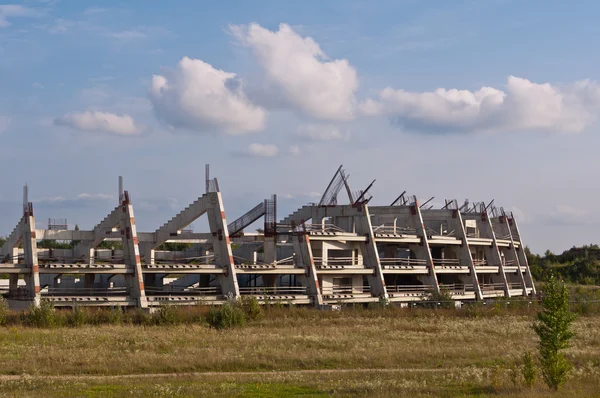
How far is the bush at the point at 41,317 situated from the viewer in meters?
47.8

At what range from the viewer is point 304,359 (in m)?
35.9

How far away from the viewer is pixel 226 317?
162ft

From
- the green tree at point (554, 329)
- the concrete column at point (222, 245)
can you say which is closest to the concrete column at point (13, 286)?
the concrete column at point (222, 245)

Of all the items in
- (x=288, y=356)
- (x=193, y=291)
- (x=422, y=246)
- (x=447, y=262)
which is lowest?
(x=288, y=356)

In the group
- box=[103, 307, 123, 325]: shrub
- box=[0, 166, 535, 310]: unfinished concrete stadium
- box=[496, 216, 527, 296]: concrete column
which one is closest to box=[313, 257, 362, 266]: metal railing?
box=[0, 166, 535, 310]: unfinished concrete stadium

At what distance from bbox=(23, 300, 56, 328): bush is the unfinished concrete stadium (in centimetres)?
512

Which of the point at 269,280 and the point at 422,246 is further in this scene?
the point at 422,246

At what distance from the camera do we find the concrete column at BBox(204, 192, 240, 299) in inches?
2378

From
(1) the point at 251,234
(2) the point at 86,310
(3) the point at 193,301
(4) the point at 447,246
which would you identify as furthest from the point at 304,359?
(4) the point at 447,246

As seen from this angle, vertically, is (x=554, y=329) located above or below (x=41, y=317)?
below

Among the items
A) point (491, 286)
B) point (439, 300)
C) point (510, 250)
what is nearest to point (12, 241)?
point (439, 300)

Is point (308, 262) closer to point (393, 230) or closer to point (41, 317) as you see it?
point (393, 230)

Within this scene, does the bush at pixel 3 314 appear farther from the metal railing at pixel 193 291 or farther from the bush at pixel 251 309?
the metal railing at pixel 193 291

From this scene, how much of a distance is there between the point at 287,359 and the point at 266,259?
30433 millimetres
